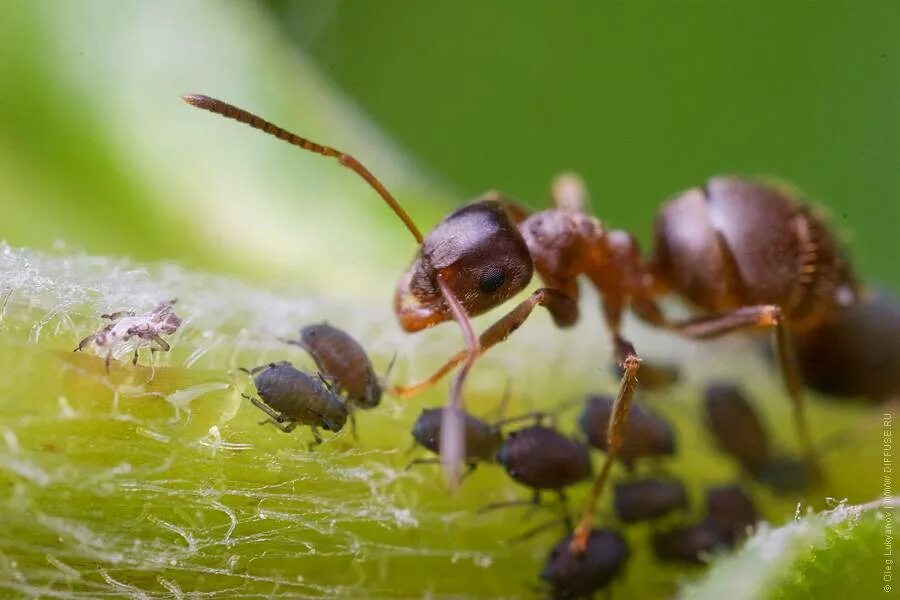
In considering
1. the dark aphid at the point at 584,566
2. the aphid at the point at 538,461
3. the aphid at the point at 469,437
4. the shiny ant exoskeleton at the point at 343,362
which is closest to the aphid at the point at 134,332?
the shiny ant exoskeleton at the point at 343,362

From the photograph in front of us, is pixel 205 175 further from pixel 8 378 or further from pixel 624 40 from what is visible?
pixel 624 40

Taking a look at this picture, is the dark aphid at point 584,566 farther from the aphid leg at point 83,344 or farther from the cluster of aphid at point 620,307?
the aphid leg at point 83,344

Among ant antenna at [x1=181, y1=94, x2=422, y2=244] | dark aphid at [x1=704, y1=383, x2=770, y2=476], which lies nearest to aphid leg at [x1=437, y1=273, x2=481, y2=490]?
ant antenna at [x1=181, y1=94, x2=422, y2=244]

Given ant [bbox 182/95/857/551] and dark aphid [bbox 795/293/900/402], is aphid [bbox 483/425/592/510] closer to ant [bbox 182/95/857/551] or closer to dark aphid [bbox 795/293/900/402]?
ant [bbox 182/95/857/551]

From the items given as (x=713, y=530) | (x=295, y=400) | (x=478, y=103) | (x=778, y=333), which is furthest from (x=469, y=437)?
(x=478, y=103)

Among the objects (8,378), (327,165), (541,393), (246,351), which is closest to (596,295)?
(541,393)

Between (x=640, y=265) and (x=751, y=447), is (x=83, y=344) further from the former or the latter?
(x=640, y=265)
